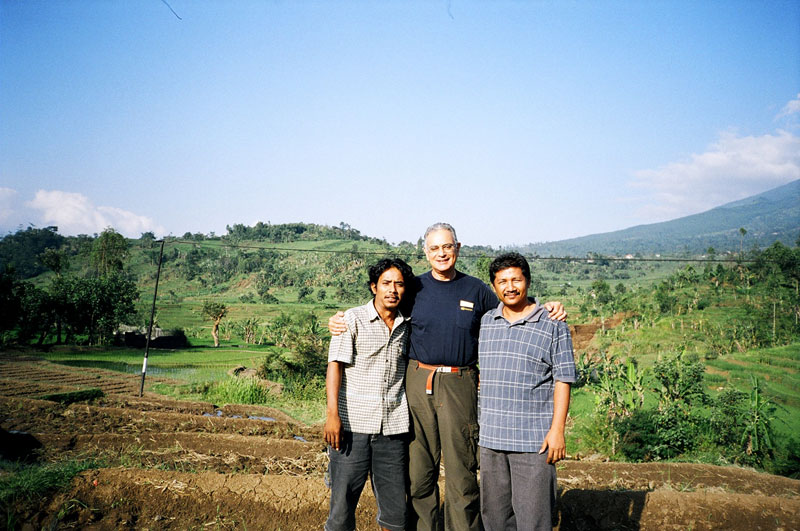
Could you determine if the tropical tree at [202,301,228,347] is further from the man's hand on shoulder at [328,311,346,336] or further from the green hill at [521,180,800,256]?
the green hill at [521,180,800,256]

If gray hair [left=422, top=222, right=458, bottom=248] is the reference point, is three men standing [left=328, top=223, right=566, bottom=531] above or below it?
below

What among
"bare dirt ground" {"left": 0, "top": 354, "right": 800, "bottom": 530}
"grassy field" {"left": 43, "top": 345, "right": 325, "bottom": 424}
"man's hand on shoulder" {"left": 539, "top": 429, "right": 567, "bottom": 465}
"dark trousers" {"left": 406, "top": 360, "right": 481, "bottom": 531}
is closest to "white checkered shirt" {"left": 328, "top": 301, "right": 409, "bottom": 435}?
"dark trousers" {"left": 406, "top": 360, "right": 481, "bottom": 531}

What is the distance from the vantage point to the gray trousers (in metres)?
2.53

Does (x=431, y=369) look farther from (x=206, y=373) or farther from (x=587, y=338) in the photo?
(x=587, y=338)

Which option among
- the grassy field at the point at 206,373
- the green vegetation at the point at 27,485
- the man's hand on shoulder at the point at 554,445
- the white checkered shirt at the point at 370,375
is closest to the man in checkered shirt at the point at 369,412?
the white checkered shirt at the point at 370,375

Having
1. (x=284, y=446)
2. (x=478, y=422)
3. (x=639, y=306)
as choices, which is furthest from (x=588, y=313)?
(x=478, y=422)

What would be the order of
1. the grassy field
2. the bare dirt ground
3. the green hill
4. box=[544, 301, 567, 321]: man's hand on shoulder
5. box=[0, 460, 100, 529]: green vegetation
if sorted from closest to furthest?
box=[544, 301, 567, 321]: man's hand on shoulder
box=[0, 460, 100, 529]: green vegetation
the bare dirt ground
the grassy field
the green hill

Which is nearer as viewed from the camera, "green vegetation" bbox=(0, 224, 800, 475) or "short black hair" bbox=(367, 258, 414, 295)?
"short black hair" bbox=(367, 258, 414, 295)

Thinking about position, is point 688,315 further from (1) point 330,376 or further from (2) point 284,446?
(1) point 330,376

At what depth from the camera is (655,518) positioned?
3754 millimetres

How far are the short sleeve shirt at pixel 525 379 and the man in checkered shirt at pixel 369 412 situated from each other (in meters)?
0.52

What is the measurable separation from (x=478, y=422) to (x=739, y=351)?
41.1 ft

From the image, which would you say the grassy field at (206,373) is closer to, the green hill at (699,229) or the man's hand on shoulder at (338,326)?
the man's hand on shoulder at (338,326)

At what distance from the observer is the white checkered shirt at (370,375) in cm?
280
